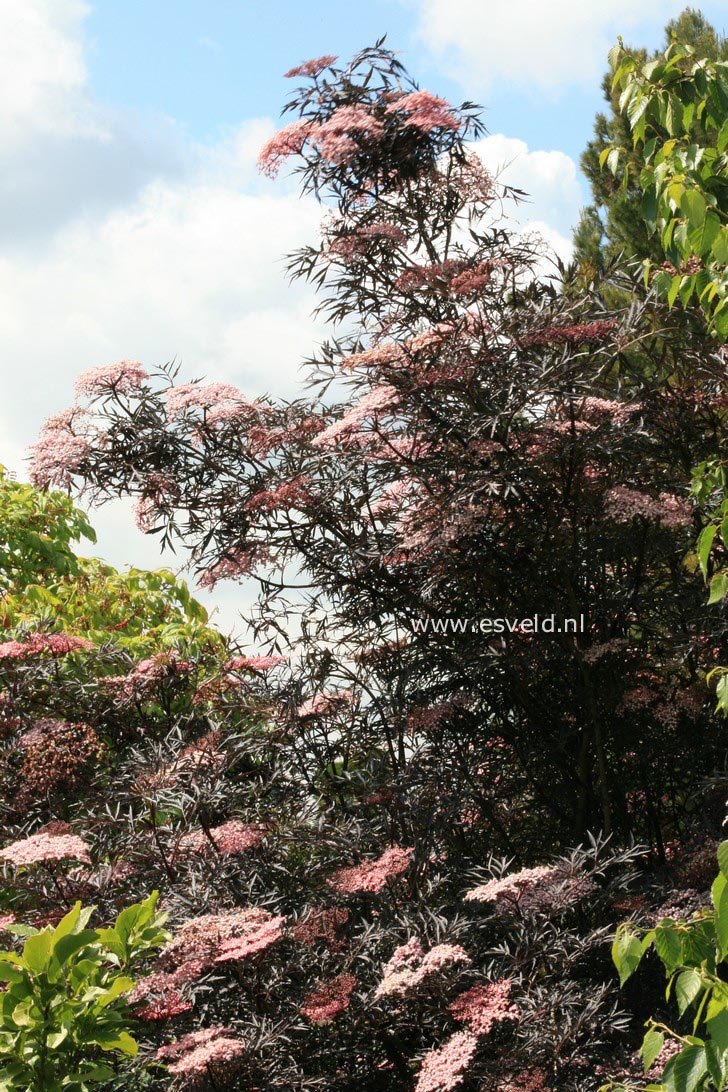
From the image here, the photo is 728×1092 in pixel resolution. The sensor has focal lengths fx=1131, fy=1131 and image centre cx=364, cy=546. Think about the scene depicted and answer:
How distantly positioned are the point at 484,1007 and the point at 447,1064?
27cm

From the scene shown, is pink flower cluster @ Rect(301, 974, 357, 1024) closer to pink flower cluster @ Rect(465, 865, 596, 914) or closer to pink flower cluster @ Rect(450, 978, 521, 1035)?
pink flower cluster @ Rect(450, 978, 521, 1035)

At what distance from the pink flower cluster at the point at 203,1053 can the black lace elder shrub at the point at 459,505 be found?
113 cm

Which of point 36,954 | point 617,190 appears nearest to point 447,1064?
point 36,954

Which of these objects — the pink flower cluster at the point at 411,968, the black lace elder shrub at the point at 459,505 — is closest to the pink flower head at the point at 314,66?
the black lace elder shrub at the point at 459,505

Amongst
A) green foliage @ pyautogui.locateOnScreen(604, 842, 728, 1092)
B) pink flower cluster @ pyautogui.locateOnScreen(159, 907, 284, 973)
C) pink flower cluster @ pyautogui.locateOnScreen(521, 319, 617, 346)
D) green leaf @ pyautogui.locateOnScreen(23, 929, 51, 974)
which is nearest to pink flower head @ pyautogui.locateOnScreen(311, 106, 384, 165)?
pink flower cluster @ pyautogui.locateOnScreen(521, 319, 617, 346)

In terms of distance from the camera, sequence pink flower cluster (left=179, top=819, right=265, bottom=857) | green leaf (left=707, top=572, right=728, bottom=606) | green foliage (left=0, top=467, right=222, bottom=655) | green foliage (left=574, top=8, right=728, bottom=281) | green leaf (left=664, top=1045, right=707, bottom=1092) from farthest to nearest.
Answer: green foliage (left=574, top=8, right=728, bottom=281) → green foliage (left=0, top=467, right=222, bottom=655) → pink flower cluster (left=179, top=819, right=265, bottom=857) → green leaf (left=707, top=572, right=728, bottom=606) → green leaf (left=664, top=1045, right=707, bottom=1092)

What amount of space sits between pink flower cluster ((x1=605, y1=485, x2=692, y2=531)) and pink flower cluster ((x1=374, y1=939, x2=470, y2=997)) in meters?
1.70

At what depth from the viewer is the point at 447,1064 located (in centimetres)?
326

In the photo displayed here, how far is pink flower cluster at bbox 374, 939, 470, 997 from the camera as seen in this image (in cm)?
337

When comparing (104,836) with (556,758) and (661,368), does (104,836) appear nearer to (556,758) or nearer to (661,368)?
(556,758)

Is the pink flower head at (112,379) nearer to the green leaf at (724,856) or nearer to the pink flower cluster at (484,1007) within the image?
the pink flower cluster at (484,1007)

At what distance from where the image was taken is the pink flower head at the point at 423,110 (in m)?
4.71

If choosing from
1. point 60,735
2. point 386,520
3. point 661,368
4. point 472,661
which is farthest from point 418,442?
point 60,735

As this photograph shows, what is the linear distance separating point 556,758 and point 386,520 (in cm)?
125
